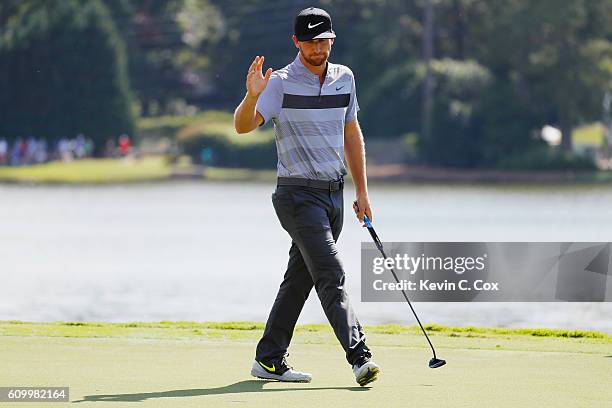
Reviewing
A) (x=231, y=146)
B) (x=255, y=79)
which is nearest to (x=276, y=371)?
(x=255, y=79)

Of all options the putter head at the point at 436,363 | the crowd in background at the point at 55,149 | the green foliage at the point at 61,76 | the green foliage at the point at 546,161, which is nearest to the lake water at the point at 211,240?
the green foliage at the point at 546,161

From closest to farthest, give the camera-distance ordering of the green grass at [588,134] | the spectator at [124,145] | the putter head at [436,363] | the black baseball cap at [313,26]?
the black baseball cap at [313,26]
the putter head at [436,363]
the spectator at [124,145]
the green grass at [588,134]

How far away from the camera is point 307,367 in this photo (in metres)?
9.94

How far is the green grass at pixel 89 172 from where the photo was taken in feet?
280

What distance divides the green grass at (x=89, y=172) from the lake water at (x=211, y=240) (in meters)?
6.65

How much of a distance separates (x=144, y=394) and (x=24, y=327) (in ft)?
12.6

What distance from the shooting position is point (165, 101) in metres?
111

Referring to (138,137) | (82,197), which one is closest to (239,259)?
(82,197)

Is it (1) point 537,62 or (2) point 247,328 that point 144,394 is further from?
(1) point 537,62

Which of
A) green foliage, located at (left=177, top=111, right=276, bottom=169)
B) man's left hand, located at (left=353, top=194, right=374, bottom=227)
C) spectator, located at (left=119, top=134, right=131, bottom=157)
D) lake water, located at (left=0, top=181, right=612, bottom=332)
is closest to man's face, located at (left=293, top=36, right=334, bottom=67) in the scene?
man's left hand, located at (left=353, top=194, right=374, bottom=227)

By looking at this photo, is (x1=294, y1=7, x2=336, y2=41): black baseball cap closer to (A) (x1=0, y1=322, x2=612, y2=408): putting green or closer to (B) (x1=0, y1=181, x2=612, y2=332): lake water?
(A) (x1=0, y1=322, x2=612, y2=408): putting green

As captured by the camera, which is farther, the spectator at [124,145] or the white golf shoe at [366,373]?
the spectator at [124,145]

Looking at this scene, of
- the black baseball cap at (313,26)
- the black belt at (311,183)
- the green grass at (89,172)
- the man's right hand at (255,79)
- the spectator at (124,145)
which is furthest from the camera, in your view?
the spectator at (124,145)

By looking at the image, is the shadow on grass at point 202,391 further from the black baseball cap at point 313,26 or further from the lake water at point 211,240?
the lake water at point 211,240
